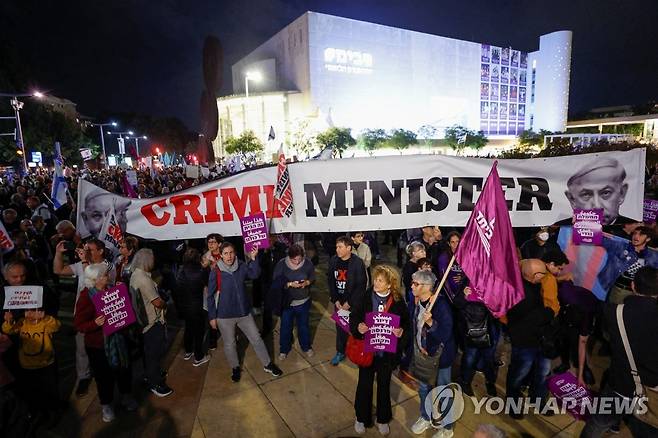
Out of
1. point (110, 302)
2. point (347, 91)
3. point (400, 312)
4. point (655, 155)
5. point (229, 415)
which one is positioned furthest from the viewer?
point (347, 91)

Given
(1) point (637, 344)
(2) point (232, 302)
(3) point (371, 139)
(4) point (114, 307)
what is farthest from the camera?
(3) point (371, 139)

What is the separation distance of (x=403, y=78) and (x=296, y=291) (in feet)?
240

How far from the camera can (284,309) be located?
17.4 feet

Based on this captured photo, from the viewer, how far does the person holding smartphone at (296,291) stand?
16.9ft

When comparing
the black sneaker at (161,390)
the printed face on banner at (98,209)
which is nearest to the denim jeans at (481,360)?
the black sneaker at (161,390)

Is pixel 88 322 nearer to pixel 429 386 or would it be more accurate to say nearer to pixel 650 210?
pixel 429 386

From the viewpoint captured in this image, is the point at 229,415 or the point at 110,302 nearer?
the point at 110,302

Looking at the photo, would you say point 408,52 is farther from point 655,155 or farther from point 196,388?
point 196,388

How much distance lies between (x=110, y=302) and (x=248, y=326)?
1609 millimetres

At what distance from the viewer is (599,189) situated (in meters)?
5.11

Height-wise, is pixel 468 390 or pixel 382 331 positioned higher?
pixel 382 331

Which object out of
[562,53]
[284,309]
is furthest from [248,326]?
[562,53]

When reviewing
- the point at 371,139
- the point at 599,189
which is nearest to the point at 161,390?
the point at 599,189

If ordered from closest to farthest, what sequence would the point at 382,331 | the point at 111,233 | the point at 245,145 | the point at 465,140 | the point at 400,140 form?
1. the point at 382,331
2. the point at 111,233
3. the point at 245,145
4. the point at 400,140
5. the point at 465,140
